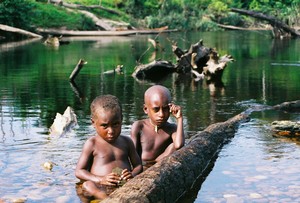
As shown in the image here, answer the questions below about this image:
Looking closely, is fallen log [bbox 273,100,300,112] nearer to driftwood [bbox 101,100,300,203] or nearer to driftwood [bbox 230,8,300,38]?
driftwood [bbox 101,100,300,203]

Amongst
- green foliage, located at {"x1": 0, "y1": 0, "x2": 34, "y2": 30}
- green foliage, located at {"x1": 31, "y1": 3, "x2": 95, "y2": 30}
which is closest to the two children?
green foliage, located at {"x1": 0, "y1": 0, "x2": 34, "y2": 30}

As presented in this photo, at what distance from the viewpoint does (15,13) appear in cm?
4681

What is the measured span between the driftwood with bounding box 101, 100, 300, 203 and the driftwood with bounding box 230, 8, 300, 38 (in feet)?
98.8

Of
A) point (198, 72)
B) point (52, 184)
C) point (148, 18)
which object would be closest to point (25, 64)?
point (198, 72)

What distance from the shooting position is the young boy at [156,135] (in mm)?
7005

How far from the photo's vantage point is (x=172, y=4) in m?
69.6

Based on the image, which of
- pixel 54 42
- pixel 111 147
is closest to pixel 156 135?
pixel 111 147

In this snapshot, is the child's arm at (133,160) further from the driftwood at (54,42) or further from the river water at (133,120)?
the driftwood at (54,42)

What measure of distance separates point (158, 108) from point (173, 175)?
45.9 inches

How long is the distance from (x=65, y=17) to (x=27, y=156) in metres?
50.7

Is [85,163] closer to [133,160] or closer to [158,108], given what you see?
[133,160]

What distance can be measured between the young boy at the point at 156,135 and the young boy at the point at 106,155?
815mm

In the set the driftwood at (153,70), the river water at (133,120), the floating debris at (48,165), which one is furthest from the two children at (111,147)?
the driftwood at (153,70)

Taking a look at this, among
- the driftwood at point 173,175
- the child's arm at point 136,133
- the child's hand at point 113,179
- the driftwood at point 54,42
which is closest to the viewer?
the driftwood at point 173,175
